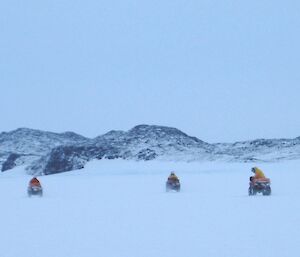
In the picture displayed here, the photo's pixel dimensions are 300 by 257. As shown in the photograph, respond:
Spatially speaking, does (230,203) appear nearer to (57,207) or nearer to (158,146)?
(57,207)

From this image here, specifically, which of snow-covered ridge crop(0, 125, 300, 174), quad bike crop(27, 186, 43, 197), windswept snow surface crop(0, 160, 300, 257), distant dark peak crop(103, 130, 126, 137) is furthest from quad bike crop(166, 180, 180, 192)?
distant dark peak crop(103, 130, 126, 137)

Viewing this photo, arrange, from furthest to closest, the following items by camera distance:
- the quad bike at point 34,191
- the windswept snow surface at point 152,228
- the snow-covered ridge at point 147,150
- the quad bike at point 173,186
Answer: the snow-covered ridge at point 147,150 < the quad bike at point 173,186 < the quad bike at point 34,191 < the windswept snow surface at point 152,228

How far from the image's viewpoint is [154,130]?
62875 mm

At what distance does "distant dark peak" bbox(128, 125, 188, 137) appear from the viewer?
62.3m

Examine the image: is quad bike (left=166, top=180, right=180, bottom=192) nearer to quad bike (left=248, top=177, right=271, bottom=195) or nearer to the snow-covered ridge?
quad bike (left=248, top=177, right=271, bottom=195)

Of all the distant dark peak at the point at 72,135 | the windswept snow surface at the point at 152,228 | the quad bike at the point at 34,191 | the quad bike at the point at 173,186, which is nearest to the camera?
the windswept snow surface at the point at 152,228

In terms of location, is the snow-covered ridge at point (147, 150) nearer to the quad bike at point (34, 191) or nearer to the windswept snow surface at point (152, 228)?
the quad bike at point (34, 191)

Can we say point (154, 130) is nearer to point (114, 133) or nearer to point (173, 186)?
point (114, 133)

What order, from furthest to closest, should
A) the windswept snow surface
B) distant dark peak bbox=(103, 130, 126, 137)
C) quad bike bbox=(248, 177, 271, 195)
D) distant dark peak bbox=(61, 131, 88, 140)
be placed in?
distant dark peak bbox=(61, 131, 88, 140) < distant dark peak bbox=(103, 130, 126, 137) < quad bike bbox=(248, 177, 271, 195) < the windswept snow surface

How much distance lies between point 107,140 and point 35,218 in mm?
42884

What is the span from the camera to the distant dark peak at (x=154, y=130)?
62.3 metres

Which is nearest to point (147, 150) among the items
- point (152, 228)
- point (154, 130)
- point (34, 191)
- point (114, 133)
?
point (154, 130)

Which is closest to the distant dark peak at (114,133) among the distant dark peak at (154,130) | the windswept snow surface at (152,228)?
the distant dark peak at (154,130)

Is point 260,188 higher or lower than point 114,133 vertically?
lower
